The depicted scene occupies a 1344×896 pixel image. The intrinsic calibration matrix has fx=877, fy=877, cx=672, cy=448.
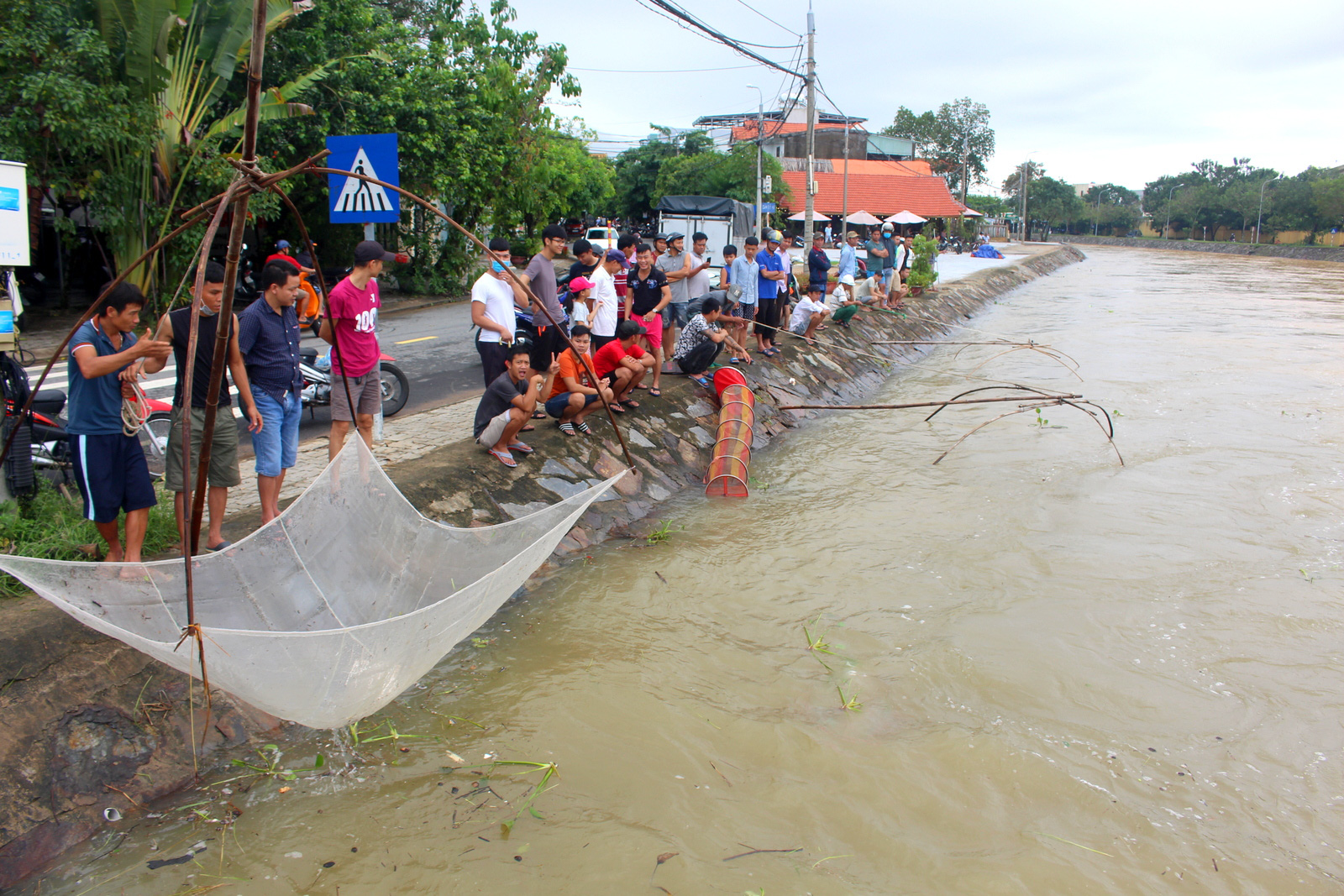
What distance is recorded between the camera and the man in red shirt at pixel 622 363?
6.97 m

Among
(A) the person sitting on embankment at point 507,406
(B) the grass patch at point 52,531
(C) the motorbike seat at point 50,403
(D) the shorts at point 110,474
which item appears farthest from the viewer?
(A) the person sitting on embankment at point 507,406

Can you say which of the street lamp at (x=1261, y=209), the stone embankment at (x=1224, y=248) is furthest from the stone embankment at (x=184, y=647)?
the street lamp at (x=1261, y=209)

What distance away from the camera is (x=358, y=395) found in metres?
5.15

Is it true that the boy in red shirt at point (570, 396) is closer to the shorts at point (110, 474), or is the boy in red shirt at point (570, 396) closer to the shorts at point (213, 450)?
the shorts at point (213, 450)

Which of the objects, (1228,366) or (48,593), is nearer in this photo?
(48,593)

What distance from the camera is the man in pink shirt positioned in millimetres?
4879

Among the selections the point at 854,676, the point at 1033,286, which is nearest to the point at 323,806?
the point at 854,676

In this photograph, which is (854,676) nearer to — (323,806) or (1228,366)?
(323,806)

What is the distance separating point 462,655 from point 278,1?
28.5 feet

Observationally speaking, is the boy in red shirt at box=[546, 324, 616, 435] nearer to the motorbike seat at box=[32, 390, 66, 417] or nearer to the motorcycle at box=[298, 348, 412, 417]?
the motorcycle at box=[298, 348, 412, 417]

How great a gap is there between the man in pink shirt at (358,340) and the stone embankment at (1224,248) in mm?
52800

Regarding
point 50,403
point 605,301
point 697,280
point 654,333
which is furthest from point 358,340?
point 697,280

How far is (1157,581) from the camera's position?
563cm

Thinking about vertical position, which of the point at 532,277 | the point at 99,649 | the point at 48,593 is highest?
the point at 532,277
